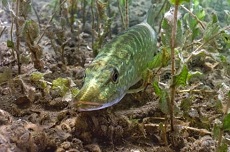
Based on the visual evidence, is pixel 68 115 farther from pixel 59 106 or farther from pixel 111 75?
pixel 111 75

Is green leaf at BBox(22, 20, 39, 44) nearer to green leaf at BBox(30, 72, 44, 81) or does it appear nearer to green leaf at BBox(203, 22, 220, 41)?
green leaf at BBox(30, 72, 44, 81)

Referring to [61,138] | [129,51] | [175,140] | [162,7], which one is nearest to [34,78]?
[61,138]

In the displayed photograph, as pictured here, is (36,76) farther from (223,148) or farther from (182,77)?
(223,148)

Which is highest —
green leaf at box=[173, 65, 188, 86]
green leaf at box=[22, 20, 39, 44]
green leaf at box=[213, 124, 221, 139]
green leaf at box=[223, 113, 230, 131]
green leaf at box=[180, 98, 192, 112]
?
green leaf at box=[22, 20, 39, 44]

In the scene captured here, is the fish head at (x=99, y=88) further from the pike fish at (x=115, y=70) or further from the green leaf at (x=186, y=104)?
the green leaf at (x=186, y=104)

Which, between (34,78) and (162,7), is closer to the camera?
(34,78)

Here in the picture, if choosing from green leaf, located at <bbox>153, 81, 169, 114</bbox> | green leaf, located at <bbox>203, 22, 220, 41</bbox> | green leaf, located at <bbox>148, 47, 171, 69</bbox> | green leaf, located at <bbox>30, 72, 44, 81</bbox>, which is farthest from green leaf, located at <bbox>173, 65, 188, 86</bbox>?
green leaf, located at <bbox>30, 72, 44, 81</bbox>

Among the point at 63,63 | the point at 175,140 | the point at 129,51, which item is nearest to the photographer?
the point at 175,140
